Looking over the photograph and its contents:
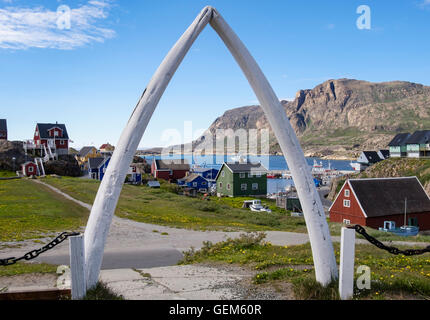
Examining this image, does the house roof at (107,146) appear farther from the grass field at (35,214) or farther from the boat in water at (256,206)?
the grass field at (35,214)

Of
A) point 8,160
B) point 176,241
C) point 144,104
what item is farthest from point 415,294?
point 8,160

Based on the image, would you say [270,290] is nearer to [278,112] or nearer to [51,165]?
[278,112]

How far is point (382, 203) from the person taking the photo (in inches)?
1463

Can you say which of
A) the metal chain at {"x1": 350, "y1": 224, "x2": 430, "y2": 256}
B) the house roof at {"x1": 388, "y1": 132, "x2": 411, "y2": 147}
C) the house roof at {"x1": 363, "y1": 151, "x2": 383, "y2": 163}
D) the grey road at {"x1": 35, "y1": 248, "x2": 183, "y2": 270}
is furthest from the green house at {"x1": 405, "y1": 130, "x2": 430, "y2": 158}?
the metal chain at {"x1": 350, "y1": 224, "x2": 430, "y2": 256}

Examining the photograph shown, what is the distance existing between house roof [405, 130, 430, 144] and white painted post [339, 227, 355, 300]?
89.5 m

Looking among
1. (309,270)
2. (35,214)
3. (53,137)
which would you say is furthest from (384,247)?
(53,137)

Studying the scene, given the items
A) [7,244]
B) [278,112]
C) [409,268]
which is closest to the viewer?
[278,112]

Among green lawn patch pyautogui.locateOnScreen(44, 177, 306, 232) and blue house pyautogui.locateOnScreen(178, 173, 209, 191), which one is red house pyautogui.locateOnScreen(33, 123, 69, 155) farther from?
green lawn patch pyautogui.locateOnScreen(44, 177, 306, 232)

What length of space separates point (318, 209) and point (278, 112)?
2.37 meters

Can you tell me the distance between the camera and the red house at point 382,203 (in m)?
36.5

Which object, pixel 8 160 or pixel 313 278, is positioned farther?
pixel 8 160

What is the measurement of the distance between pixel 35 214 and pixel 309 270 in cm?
2532

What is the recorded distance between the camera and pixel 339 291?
23.3 ft

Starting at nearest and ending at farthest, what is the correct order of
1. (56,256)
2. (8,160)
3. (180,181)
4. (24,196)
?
(56,256), (24,196), (8,160), (180,181)
